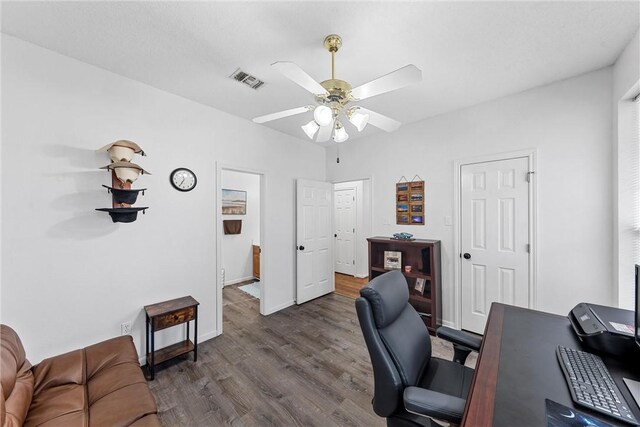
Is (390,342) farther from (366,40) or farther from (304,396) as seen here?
(366,40)

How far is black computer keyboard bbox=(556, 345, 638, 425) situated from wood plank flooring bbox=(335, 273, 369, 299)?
3.27m

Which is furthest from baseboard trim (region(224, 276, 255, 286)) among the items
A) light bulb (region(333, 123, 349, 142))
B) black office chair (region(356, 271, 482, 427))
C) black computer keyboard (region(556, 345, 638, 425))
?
black computer keyboard (region(556, 345, 638, 425))

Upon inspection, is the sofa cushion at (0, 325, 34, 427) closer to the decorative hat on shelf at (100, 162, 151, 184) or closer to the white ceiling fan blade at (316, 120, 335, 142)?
the decorative hat on shelf at (100, 162, 151, 184)

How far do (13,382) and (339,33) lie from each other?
2745 millimetres

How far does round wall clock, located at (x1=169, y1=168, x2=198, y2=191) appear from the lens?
2.54 metres

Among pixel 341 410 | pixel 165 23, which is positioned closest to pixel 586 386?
pixel 341 410

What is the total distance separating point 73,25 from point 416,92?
2759 millimetres

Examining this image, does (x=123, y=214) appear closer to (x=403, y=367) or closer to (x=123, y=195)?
(x=123, y=195)

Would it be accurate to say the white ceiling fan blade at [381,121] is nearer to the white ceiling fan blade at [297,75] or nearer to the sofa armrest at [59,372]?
the white ceiling fan blade at [297,75]

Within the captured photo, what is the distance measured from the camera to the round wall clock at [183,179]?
2541mm

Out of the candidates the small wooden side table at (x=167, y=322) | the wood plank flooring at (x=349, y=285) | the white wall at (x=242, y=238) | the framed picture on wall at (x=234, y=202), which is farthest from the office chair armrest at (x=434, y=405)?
the framed picture on wall at (x=234, y=202)

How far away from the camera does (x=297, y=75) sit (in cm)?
135

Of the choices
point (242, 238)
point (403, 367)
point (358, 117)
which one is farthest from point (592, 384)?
point (242, 238)

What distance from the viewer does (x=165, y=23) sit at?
1.61 metres
